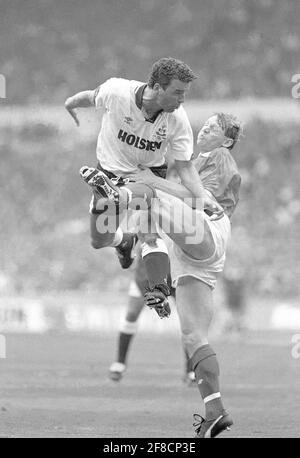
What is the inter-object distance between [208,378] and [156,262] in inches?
50.0

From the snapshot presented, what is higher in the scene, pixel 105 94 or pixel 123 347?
pixel 105 94

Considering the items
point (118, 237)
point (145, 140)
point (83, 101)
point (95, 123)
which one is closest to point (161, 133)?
point (145, 140)

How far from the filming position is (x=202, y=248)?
7.79 m

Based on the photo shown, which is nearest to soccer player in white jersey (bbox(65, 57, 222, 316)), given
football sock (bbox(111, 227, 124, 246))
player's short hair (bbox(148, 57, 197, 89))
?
player's short hair (bbox(148, 57, 197, 89))

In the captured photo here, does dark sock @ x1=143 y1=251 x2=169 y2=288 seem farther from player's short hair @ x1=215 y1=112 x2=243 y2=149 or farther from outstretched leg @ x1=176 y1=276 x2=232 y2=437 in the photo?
player's short hair @ x1=215 y1=112 x2=243 y2=149

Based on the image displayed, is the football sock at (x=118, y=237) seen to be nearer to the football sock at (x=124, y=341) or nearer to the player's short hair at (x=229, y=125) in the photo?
the player's short hair at (x=229, y=125)

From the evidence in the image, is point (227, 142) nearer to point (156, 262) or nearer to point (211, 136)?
point (211, 136)

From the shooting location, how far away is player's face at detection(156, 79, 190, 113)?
762cm

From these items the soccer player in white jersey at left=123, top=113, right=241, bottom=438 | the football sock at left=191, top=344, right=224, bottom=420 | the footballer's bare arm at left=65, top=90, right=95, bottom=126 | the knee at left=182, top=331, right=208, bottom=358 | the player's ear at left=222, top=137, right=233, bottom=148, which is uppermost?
the footballer's bare arm at left=65, top=90, right=95, bottom=126

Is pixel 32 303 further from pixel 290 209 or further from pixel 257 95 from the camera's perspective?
pixel 257 95

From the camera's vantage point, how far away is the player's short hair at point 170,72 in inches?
299

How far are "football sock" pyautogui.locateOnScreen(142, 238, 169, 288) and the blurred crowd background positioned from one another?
570 inches

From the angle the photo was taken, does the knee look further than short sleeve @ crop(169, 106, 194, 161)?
No

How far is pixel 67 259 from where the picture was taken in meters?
26.1
